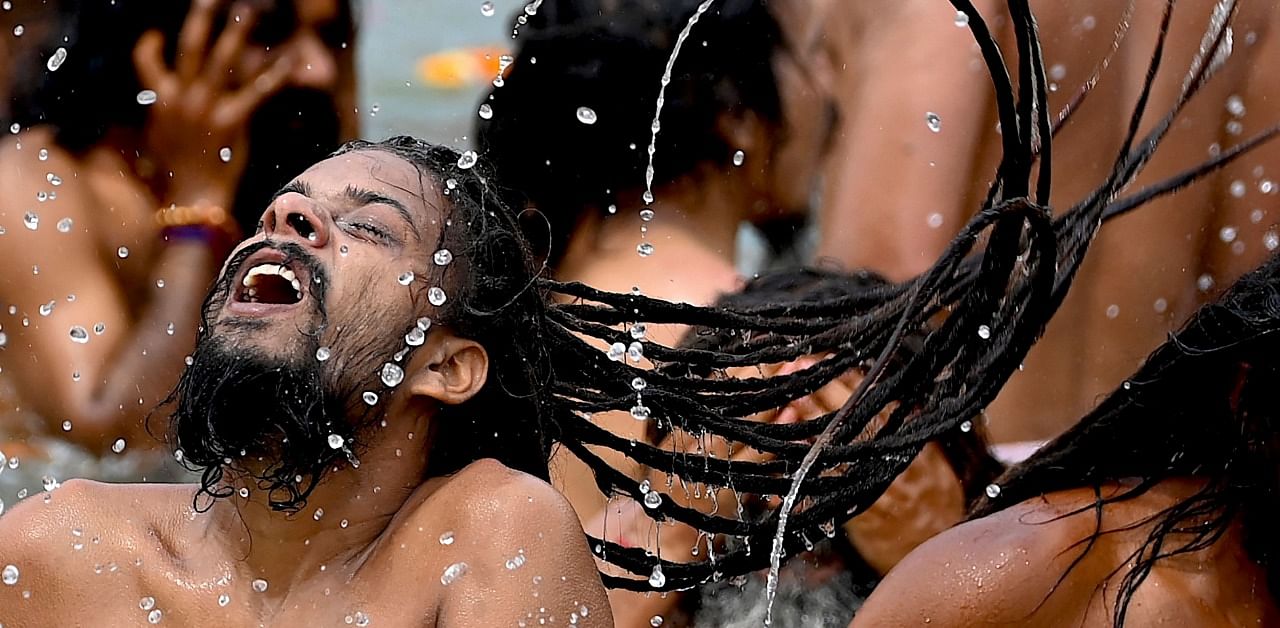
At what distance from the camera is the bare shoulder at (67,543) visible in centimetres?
210

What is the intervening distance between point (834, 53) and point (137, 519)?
5.85ft

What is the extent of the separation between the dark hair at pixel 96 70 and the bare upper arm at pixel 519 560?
1.74 meters

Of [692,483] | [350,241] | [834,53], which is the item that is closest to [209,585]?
[350,241]

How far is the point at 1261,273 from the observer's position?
2.14 meters

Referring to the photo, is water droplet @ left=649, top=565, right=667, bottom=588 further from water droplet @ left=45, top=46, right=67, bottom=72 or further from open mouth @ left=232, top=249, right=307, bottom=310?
water droplet @ left=45, top=46, right=67, bottom=72

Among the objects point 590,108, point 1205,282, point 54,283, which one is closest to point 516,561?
point 590,108

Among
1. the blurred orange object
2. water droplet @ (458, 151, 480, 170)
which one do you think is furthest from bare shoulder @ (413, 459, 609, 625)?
the blurred orange object

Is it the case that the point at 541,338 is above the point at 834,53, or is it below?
below

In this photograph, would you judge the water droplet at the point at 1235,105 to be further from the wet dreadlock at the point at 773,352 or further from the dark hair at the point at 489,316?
the dark hair at the point at 489,316

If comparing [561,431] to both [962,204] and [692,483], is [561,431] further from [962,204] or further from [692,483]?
[962,204]

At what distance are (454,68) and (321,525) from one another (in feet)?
18.2

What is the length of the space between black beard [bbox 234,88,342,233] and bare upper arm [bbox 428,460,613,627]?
1.73m

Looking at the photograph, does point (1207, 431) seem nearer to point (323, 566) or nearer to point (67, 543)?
point (323, 566)

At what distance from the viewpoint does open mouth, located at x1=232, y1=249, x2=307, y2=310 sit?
204 centimetres
